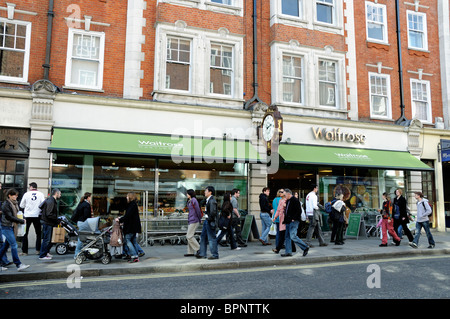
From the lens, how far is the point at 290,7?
53.9 ft

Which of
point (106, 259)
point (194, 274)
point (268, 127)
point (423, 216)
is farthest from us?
point (268, 127)

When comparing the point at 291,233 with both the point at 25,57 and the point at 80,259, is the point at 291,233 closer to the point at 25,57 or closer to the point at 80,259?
the point at 80,259

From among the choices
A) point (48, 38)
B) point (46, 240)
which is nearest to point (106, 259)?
point (46, 240)

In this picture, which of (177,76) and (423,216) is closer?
(423,216)

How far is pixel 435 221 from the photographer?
709 inches

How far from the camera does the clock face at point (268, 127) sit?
44.3 ft

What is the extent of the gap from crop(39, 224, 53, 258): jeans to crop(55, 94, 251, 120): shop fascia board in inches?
189

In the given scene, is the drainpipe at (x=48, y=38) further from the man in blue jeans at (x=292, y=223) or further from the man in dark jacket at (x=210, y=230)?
the man in blue jeans at (x=292, y=223)

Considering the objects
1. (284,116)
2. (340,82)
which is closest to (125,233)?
(284,116)

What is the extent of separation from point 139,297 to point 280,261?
441cm

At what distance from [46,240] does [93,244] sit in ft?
4.96

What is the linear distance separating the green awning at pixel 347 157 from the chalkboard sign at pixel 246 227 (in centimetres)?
251

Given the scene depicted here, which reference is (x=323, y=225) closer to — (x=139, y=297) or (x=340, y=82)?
(x=340, y=82)

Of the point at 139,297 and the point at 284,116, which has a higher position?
the point at 284,116
